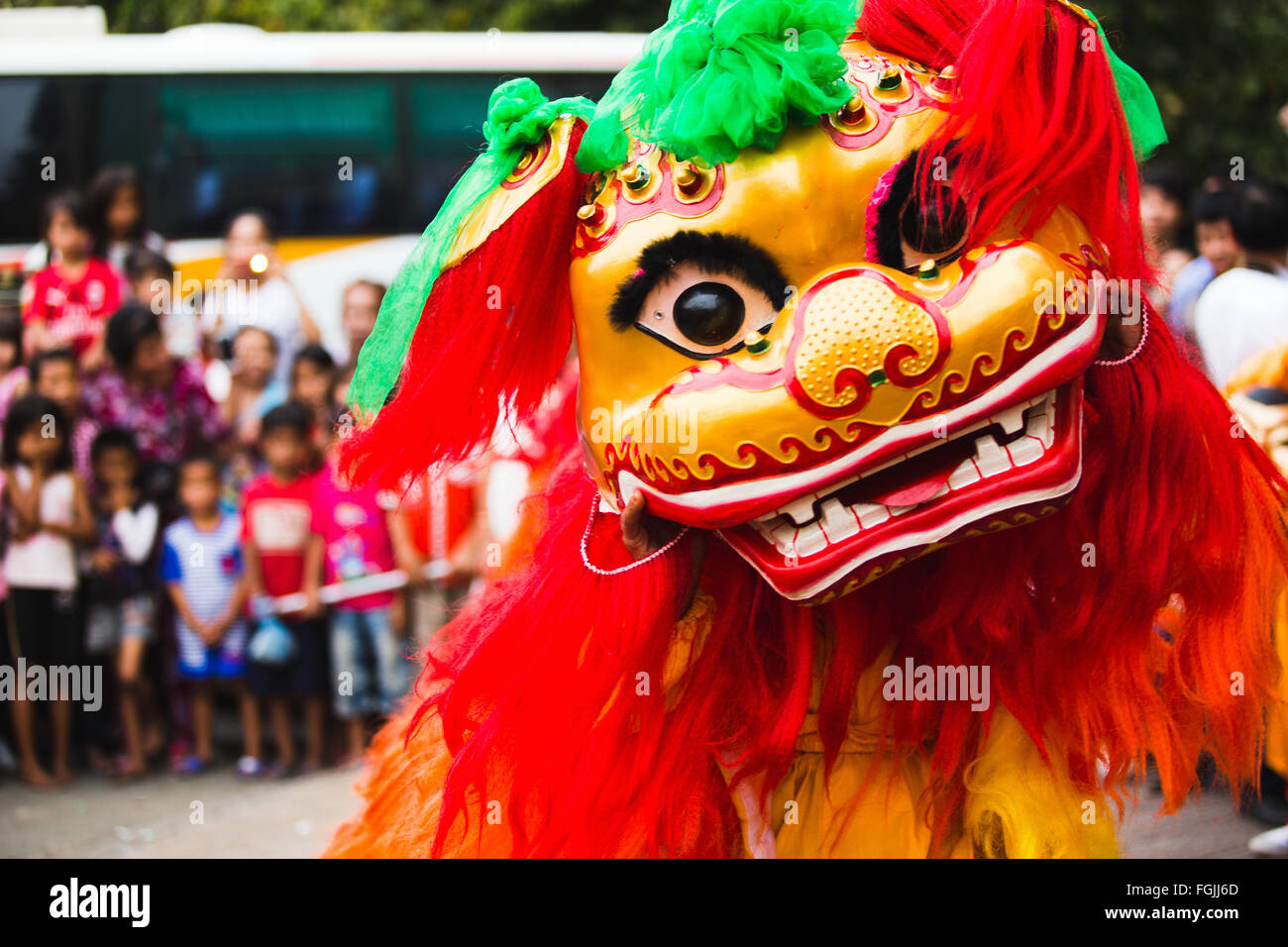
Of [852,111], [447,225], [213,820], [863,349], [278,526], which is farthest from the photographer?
[278,526]

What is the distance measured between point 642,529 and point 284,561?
3.48 metres

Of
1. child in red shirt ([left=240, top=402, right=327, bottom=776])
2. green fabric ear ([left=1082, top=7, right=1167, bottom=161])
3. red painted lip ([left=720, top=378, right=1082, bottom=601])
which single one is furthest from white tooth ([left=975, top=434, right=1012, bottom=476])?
child in red shirt ([left=240, top=402, right=327, bottom=776])

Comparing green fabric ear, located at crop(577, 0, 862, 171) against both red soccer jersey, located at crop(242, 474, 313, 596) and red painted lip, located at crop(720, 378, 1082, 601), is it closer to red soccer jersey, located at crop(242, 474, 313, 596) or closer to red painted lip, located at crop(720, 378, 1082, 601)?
red painted lip, located at crop(720, 378, 1082, 601)

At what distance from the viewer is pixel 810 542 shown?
168 cm

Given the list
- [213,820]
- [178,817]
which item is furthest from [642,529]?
[178,817]

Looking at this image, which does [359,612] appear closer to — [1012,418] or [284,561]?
[284,561]

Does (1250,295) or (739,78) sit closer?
(739,78)

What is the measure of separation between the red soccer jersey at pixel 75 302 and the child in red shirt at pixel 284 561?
3.91ft

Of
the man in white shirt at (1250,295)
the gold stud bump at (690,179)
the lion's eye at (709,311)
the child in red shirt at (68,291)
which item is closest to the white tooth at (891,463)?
the lion's eye at (709,311)

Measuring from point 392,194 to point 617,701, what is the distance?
18.6ft

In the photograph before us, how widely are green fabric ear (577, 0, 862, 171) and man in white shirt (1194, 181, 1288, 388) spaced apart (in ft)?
7.29

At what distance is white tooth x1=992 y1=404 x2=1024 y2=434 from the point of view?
5.41 ft
